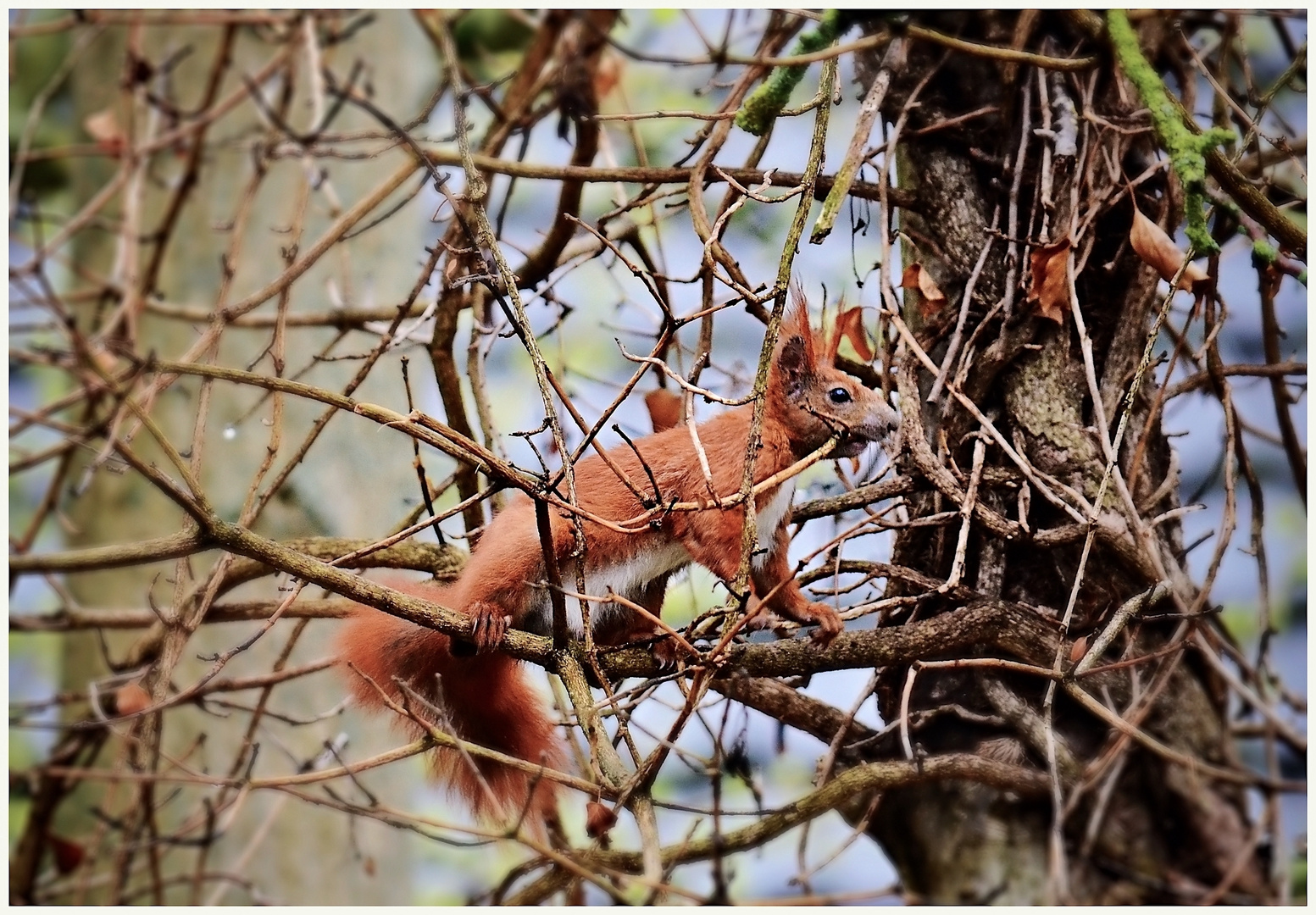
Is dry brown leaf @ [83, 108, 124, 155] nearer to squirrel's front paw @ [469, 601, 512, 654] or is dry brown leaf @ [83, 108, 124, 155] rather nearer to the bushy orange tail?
the bushy orange tail

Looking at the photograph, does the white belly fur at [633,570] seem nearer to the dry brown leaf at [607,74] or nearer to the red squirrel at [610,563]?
the red squirrel at [610,563]

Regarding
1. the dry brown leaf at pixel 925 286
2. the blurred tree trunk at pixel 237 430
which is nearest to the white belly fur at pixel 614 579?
the dry brown leaf at pixel 925 286

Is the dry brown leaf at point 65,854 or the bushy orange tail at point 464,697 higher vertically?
the bushy orange tail at point 464,697

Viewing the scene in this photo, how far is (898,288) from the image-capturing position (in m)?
1.45

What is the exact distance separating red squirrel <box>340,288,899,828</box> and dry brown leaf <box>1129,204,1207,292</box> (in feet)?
1.05

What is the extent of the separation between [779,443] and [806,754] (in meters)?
0.39

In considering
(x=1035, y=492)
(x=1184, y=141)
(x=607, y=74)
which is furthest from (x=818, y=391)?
(x=607, y=74)

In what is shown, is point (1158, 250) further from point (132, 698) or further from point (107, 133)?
point (107, 133)

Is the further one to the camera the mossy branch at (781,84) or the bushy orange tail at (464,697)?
the bushy orange tail at (464,697)

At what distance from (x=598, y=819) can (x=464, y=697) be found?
12.4 inches

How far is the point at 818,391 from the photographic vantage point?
1.43m

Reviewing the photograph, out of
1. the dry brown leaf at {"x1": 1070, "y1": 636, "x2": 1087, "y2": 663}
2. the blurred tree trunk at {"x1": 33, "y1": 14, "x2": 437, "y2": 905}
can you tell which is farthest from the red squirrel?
the blurred tree trunk at {"x1": 33, "y1": 14, "x2": 437, "y2": 905}

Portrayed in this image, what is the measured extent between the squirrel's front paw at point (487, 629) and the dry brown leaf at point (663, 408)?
42 cm

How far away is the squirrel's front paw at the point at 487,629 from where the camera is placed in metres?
1.10
